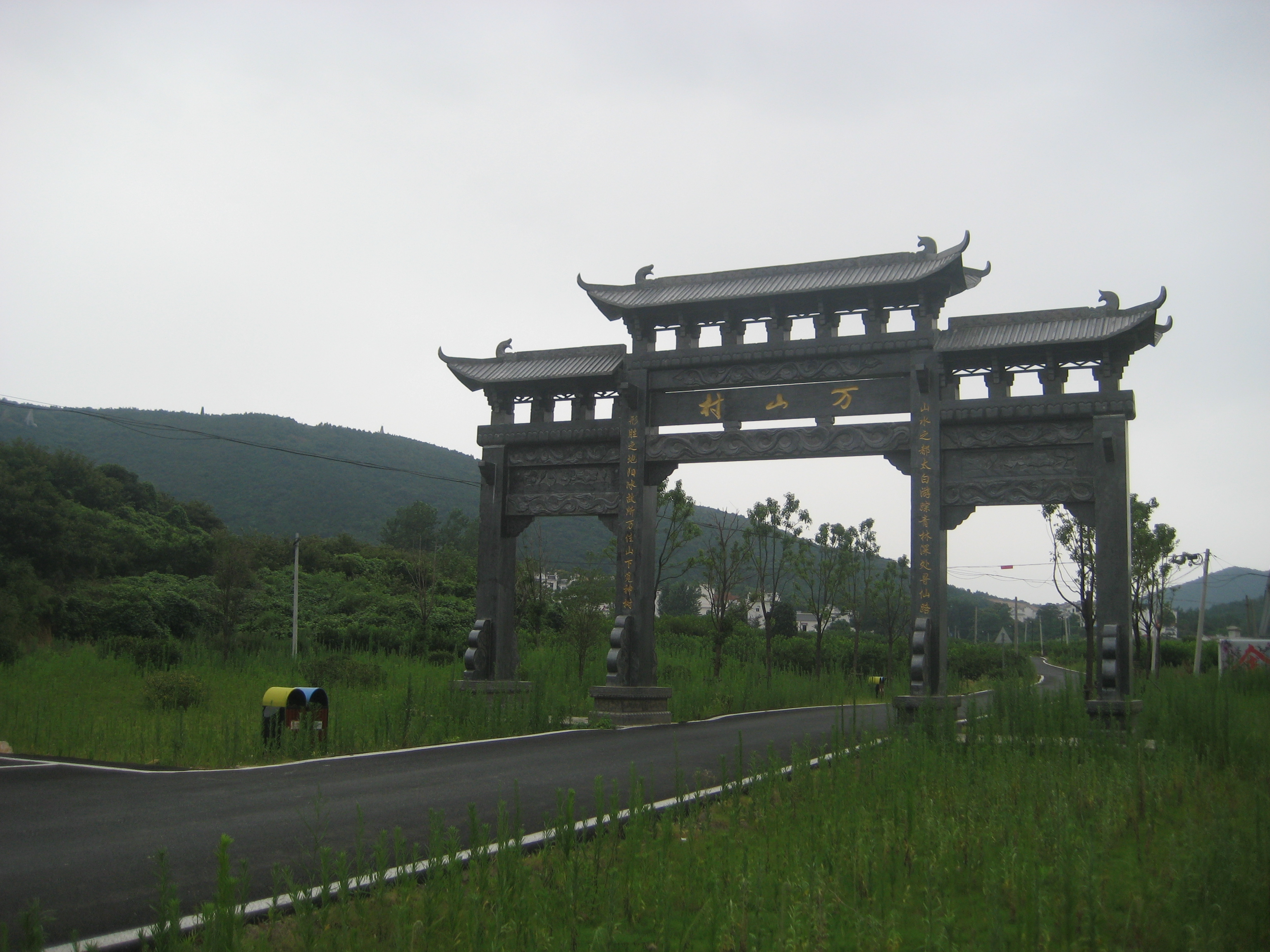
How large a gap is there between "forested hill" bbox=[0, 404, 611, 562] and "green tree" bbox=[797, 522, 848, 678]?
32987 millimetres

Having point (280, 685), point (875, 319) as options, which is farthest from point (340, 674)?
point (875, 319)

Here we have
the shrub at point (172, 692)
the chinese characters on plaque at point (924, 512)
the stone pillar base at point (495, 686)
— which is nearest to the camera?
the chinese characters on plaque at point (924, 512)

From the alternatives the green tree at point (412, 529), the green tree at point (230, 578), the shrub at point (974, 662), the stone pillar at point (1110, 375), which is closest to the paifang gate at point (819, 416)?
the stone pillar at point (1110, 375)

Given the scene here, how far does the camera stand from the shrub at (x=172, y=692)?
38.7 ft

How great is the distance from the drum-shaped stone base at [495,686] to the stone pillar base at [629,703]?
94 centimetres

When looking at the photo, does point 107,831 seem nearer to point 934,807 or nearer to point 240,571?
point 934,807

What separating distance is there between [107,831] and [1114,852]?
15.4 feet

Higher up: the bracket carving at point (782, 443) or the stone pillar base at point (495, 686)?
the bracket carving at point (782, 443)

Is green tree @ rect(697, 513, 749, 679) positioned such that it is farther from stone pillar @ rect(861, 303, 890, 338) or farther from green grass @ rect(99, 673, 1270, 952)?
green grass @ rect(99, 673, 1270, 952)

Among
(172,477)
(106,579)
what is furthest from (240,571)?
(172,477)

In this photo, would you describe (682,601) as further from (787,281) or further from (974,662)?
(787,281)

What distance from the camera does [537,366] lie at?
43.7ft

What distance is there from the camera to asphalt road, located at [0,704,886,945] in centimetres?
374

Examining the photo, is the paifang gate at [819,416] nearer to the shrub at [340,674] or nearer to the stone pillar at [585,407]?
the stone pillar at [585,407]
